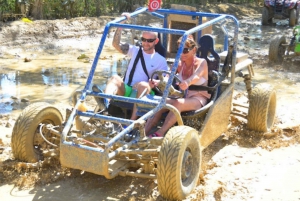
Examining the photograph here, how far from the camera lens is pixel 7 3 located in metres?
13.9

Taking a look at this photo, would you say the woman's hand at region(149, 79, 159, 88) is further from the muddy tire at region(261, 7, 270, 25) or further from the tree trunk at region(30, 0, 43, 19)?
the muddy tire at region(261, 7, 270, 25)

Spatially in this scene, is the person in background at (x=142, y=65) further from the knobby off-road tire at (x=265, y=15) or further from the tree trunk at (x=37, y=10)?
the knobby off-road tire at (x=265, y=15)

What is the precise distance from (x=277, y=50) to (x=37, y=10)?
6.61m

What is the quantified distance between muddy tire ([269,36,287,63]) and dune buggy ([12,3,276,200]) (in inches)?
206

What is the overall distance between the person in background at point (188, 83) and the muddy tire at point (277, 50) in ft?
18.2

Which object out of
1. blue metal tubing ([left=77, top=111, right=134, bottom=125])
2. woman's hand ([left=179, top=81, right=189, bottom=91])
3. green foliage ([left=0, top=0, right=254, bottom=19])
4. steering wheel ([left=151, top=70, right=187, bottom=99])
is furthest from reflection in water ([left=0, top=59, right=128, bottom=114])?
green foliage ([left=0, top=0, right=254, bottom=19])

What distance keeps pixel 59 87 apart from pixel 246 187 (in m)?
4.48

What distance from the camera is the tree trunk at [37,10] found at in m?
14.1

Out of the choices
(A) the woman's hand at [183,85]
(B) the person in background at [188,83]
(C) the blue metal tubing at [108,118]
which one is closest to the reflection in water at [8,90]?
(C) the blue metal tubing at [108,118]

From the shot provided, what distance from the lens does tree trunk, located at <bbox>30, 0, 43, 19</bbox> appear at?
14.1m

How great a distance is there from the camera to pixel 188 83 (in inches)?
217

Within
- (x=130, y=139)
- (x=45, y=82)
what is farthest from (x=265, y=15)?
(x=130, y=139)

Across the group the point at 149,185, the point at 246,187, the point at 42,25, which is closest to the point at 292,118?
the point at 246,187

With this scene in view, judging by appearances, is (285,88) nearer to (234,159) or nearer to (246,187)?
(234,159)
